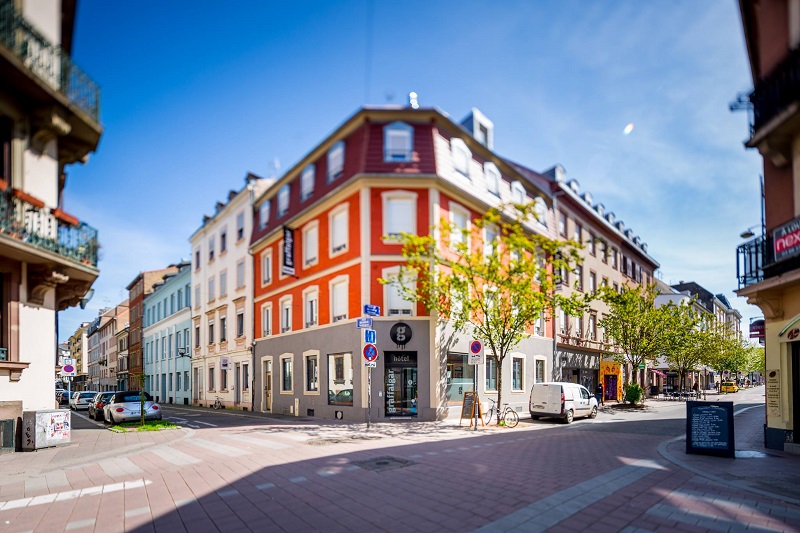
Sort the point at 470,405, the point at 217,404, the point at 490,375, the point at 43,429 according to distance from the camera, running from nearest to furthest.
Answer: the point at 43,429, the point at 470,405, the point at 490,375, the point at 217,404

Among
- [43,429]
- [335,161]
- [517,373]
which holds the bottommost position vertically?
[517,373]

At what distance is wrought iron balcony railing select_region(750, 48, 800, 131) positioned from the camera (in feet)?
35.4

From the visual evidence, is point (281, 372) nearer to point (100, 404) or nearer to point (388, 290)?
point (100, 404)

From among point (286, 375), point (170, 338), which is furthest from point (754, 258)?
point (170, 338)

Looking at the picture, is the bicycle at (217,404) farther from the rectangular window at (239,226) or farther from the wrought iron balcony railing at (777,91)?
the wrought iron balcony railing at (777,91)

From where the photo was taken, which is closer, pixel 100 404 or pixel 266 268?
pixel 100 404

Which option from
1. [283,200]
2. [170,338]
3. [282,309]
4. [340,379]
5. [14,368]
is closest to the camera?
[14,368]

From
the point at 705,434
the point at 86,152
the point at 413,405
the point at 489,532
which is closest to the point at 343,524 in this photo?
Answer: the point at 489,532

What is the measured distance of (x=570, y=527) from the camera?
6090mm

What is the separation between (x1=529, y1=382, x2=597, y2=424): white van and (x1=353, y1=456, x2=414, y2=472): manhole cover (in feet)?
39.0

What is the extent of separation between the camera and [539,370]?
2833cm

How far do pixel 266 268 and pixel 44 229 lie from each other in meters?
17.3

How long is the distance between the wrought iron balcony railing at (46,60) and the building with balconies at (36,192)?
0.02 m

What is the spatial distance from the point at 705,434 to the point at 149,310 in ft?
169
